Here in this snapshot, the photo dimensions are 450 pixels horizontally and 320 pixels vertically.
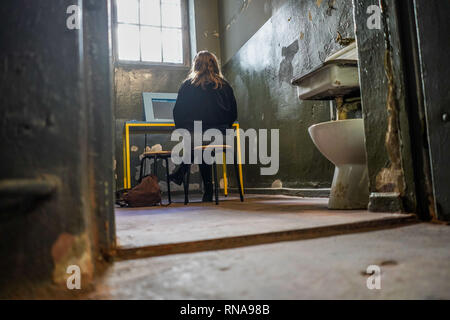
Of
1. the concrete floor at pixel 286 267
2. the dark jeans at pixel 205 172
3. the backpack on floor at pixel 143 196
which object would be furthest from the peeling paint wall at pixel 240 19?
the concrete floor at pixel 286 267

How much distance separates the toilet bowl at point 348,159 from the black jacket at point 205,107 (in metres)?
1.01

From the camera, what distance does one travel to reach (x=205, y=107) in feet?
8.62

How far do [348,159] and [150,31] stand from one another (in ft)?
13.1

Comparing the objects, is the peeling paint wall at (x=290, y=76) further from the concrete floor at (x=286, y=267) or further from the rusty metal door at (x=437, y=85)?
the concrete floor at (x=286, y=267)

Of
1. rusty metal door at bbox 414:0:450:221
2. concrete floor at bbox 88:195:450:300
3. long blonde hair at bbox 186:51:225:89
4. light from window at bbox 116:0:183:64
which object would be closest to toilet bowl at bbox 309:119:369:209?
rusty metal door at bbox 414:0:450:221

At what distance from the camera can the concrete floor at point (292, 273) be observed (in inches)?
22.5

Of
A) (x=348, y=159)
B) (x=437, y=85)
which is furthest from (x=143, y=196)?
(x=437, y=85)

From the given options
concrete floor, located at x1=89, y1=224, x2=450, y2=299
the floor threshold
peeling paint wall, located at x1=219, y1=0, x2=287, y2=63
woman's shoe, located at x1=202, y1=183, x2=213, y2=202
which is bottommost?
concrete floor, located at x1=89, y1=224, x2=450, y2=299

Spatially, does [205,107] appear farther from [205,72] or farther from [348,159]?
[348,159]

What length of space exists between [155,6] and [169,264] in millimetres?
4879

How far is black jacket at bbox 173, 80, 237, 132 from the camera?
2607 millimetres

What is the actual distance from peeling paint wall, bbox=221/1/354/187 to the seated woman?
66 centimetres

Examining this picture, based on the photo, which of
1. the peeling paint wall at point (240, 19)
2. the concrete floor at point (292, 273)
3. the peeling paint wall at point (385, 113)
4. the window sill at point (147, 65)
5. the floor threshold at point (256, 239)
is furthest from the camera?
the window sill at point (147, 65)

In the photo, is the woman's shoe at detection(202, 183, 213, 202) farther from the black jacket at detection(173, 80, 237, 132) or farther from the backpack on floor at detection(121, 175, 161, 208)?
the black jacket at detection(173, 80, 237, 132)
